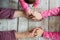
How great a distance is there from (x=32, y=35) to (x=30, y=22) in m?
0.06

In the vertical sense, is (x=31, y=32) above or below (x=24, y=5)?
below

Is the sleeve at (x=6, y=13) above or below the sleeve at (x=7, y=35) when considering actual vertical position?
above

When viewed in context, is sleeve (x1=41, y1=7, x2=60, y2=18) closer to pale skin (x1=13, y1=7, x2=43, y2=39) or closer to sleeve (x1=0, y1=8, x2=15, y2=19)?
pale skin (x1=13, y1=7, x2=43, y2=39)

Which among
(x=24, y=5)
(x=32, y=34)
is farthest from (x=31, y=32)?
(x=24, y=5)

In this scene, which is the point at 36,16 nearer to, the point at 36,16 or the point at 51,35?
the point at 36,16

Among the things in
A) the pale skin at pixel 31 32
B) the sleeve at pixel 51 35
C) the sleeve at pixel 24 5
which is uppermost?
the sleeve at pixel 24 5

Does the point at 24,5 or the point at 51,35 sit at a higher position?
the point at 24,5

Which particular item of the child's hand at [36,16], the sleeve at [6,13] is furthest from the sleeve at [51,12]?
the sleeve at [6,13]

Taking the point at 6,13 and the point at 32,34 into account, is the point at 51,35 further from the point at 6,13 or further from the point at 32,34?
the point at 6,13

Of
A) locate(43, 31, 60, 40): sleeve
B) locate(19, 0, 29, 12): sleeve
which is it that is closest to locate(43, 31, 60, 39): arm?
locate(43, 31, 60, 40): sleeve

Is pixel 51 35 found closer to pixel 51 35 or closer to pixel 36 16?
pixel 51 35

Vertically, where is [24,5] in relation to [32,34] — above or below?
above

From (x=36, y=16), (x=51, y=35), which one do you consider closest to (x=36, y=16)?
(x=36, y=16)

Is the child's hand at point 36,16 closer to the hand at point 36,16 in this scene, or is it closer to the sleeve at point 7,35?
the hand at point 36,16
